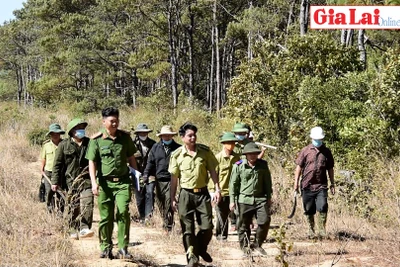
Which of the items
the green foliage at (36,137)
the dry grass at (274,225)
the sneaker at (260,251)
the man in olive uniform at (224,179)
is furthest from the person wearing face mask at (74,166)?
the green foliage at (36,137)

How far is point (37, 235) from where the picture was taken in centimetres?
707

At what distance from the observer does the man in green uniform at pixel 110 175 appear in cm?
645

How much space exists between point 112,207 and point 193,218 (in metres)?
0.97

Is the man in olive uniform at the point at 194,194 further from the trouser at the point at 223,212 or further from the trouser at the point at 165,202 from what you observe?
the trouser at the point at 165,202

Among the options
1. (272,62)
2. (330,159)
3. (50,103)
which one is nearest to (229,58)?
(50,103)

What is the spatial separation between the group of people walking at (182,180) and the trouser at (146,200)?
25mm

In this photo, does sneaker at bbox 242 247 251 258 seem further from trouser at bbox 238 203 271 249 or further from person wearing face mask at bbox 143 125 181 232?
person wearing face mask at bbox 143 125 181 232

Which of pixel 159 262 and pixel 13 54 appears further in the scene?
pixel 13 54

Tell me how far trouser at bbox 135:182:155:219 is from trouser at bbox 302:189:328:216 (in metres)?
2.58

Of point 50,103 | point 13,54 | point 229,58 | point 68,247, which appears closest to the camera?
point 68,247

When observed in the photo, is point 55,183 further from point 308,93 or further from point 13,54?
point 13,54

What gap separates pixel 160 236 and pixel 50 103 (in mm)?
25328

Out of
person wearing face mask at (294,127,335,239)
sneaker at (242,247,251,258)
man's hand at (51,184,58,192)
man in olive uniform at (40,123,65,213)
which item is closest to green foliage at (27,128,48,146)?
man in olive uniform at (40,123,65,213)

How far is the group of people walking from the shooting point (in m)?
6.47
